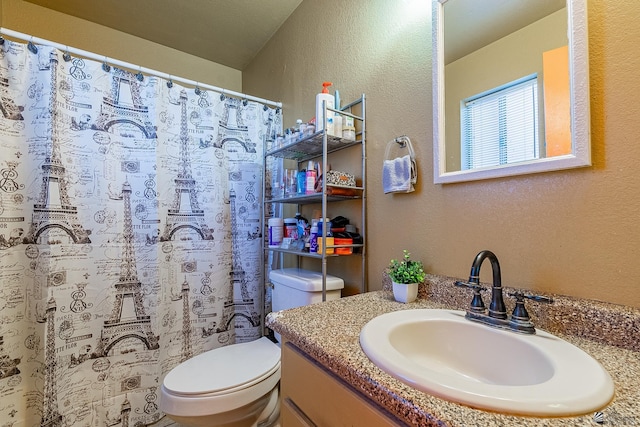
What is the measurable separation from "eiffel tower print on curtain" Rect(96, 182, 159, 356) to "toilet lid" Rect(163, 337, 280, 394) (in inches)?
18.6

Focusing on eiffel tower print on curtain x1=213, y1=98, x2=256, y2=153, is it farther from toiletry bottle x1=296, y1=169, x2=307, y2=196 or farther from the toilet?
the toilet

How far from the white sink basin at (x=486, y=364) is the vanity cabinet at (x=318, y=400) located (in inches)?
3.2

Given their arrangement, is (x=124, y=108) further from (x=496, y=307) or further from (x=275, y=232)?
(x=496, y=307)

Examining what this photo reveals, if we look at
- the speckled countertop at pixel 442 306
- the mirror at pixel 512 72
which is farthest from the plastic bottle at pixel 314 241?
the mirror at pixel 512 72

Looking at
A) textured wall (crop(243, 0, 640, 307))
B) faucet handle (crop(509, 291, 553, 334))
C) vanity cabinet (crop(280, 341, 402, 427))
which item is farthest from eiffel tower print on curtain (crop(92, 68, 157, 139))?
faucet handle (crop(509, 291, 553, 334))

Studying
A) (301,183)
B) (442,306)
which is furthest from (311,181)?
(442,306)

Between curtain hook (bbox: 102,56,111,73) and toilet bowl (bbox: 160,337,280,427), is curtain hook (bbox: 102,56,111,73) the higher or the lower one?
the higher one

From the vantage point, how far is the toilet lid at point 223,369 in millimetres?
1031

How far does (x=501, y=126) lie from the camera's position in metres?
0.85

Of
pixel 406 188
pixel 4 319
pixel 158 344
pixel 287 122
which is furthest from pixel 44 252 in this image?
pixel 406 188

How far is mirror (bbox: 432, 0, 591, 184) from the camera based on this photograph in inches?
27.1

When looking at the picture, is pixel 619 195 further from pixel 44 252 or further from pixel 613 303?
pixel 44 252

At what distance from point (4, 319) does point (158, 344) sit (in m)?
0.65

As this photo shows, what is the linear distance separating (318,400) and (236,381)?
0.58 metres
